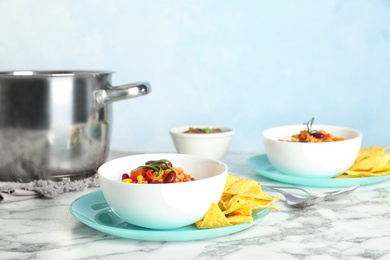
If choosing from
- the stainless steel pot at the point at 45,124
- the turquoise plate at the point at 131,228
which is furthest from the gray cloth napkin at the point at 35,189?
the turquoise plate at the point at 131,228

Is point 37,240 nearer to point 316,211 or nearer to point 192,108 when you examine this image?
point 316,211

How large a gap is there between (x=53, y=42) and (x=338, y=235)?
1.81 meters

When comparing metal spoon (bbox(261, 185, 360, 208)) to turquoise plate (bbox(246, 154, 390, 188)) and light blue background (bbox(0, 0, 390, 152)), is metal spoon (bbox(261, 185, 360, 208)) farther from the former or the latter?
light blue background (bbox(0, 0, 390, 152))

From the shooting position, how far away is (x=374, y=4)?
8.79 ft

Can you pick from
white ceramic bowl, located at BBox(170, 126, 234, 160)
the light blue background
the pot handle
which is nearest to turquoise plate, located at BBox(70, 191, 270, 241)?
the pot handle

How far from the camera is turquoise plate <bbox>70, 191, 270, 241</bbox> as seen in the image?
1.17 meters

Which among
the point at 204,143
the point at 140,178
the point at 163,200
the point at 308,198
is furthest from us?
the point at 204,143

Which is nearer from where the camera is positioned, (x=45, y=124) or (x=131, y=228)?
(x=131, y=228)

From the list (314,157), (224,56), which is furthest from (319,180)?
(224,56)

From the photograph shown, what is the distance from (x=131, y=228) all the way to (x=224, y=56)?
1.61 m

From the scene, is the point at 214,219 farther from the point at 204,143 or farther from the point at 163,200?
the point at 204,143

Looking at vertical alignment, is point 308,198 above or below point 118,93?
below

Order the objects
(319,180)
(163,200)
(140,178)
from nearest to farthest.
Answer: (163,200) → (140,178) → (319,180)

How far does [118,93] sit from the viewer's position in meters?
1.63
